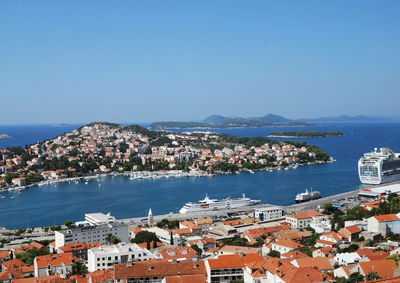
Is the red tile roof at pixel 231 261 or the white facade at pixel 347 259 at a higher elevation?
the red tile roof at pixel 231 261

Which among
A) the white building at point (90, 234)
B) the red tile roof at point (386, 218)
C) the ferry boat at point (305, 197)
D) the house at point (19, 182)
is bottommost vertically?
the house at point (19, 182)

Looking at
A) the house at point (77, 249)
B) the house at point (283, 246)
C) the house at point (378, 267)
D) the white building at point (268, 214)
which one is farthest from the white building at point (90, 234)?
the house at point (378, 267)

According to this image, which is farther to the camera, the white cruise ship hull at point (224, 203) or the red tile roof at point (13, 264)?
the white cruise ship hull at point (224, 203)

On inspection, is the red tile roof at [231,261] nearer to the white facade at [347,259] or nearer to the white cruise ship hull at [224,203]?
the white facade at [347,259]

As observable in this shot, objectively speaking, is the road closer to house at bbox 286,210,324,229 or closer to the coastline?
house at bbox 286,210,324,229

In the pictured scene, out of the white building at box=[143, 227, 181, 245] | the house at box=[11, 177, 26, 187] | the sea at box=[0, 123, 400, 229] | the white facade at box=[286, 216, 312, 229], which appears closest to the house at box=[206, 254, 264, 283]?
the white building at box=[143, 227, 181, 245]

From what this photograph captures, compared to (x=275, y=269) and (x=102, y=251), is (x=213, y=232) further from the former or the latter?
(x=275, y=269)

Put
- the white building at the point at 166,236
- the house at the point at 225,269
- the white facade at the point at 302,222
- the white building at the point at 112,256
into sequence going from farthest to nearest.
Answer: the white facade at the point at 302,222
the white building at the point at 166,236
the white building at the point at 112,256
the house at the point at 225,269

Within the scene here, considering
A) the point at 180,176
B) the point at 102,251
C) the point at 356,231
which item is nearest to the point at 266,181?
the point at 180,176
